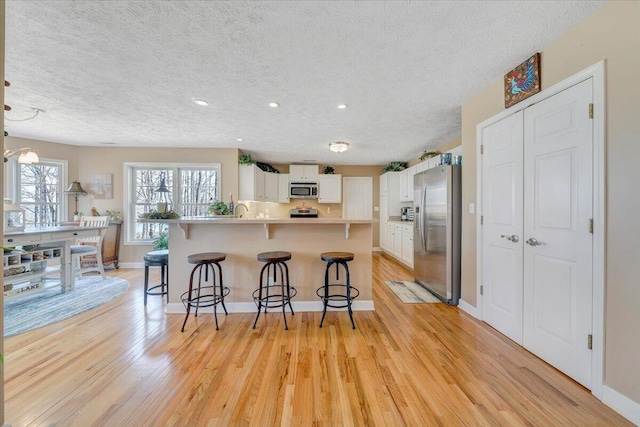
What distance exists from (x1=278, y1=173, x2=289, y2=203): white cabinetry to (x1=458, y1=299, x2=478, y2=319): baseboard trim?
4.49 m

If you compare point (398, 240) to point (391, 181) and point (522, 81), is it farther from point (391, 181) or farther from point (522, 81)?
point (522, 81)

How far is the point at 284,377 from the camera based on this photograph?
65.3 inches

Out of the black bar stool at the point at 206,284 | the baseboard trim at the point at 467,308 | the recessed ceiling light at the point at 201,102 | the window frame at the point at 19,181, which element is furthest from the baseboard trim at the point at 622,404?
the window frame at the point at 19,181

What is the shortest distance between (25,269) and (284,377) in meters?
3.80

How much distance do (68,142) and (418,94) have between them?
612 centimetres

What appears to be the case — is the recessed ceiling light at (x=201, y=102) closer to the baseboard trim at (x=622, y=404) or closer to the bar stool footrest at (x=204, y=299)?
the bar stool footrest at (x=204, y=299)

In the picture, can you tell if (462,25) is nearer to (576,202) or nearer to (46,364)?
(576,202)

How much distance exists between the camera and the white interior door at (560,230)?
156cm

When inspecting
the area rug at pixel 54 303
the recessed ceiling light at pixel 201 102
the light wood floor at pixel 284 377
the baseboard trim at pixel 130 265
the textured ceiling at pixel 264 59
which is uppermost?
the recessed ceiling light at pixel 201 102

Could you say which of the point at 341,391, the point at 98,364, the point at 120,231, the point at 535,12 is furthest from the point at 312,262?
the point at 120,231

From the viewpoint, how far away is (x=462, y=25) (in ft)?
5.20

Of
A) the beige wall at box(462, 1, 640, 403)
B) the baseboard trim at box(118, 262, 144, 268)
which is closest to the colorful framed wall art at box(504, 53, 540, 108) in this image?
the beige wall at box(462, 1, 640, 403)

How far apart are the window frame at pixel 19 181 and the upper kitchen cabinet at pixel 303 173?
14.8ft

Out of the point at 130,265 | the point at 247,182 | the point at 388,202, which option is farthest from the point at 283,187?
the point at 130,265
